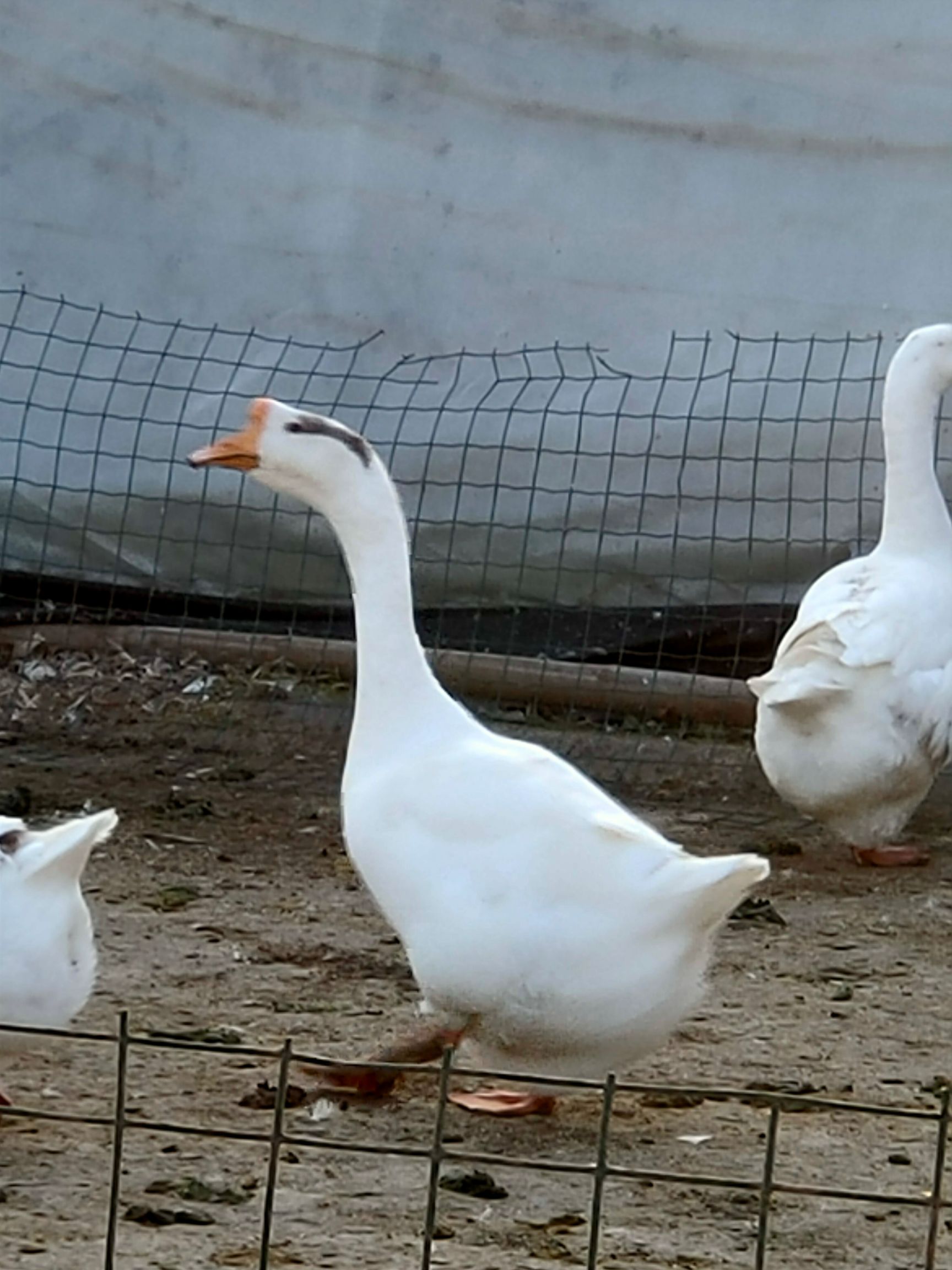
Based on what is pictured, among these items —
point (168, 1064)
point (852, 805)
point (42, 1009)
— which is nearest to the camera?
point (42, 1009)

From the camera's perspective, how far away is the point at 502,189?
23.1 feet

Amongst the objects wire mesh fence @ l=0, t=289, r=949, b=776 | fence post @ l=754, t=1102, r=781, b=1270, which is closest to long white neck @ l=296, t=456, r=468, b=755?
fence post @ l=754, t=1102, r=781, b=1270

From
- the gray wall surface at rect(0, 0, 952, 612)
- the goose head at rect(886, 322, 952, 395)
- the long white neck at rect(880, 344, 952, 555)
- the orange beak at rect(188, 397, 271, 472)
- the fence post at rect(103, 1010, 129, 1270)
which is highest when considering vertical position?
Answer: the gray wall surface at rect(0, 0, 952, 612)

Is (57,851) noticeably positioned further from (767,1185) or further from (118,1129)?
(767,1185)

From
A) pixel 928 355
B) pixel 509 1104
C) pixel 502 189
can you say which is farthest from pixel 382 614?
pixel 502 189

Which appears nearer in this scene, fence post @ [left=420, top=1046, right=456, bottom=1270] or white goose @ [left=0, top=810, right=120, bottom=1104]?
fence post @ [left=420, top=1046, right=456, bottom=1270]

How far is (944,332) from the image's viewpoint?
576 cm

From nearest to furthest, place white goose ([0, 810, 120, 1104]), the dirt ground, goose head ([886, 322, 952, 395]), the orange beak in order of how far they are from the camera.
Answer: the dirt ground
white goose ([0, 810, 120, 1104])
the orange beak
goose head ([886, 322, 952, 395])

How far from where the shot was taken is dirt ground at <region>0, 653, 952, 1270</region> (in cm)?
303

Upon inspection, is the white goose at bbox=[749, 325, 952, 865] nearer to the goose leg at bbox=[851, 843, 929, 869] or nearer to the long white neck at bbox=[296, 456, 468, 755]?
the goose leg at bbox=[851, 843, 929, 869]

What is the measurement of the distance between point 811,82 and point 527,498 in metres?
1.52

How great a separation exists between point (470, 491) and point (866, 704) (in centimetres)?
214

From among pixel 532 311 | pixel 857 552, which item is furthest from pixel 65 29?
pixel 857 552

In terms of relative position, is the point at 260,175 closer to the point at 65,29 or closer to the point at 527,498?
the point at 65,29
